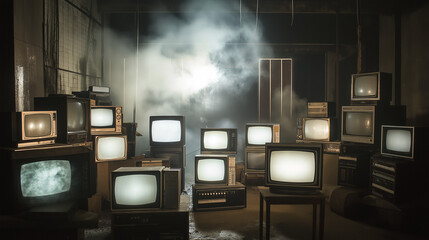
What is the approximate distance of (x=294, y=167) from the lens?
3.19 m

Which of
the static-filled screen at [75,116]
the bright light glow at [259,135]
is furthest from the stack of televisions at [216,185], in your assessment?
the static-filled screen at [75,116]

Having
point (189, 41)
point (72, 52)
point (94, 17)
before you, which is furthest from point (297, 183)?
point (94, 17)

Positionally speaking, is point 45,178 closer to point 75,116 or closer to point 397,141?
point 75,116

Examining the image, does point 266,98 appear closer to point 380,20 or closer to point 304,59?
point 304,59

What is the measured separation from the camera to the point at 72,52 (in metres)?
5.38

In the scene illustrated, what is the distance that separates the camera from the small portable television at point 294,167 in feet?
10.2

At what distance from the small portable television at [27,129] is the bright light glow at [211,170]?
84.2 inches

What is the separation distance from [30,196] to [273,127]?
4.13 meters

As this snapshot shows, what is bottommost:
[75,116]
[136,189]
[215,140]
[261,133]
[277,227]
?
[277,227]

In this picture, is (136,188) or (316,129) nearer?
(136,188)

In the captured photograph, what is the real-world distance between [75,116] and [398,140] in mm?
4156

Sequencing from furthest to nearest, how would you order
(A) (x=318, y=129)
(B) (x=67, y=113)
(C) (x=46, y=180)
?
(A) (x=318, y=129) < (B) (x=67, y=113) < (C) (x=46, y=180)

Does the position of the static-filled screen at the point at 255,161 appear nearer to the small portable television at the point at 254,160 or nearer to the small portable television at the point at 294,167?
the small portable television at the point at 254,160

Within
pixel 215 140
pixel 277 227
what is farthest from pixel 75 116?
pixel 277 227
